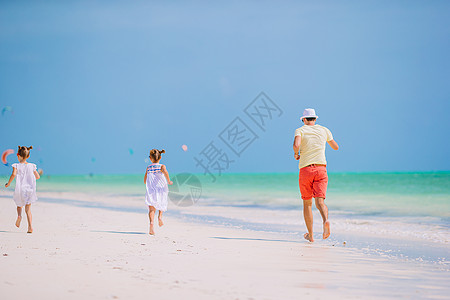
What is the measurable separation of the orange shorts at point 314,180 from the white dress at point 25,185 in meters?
3.73

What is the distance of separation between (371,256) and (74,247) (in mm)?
3272

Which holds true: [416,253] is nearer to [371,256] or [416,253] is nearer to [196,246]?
[371,256]

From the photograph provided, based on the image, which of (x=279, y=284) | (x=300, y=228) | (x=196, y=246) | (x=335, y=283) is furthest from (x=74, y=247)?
(x=300, y=228)

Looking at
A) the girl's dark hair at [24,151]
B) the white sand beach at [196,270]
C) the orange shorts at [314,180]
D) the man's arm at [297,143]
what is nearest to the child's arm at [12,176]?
the girl's dark hair at [24,151]

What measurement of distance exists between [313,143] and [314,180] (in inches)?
17.9

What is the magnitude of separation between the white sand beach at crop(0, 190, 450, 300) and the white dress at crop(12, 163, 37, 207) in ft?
1.58

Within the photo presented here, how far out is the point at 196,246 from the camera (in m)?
5.56

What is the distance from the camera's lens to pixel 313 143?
18.9 ft

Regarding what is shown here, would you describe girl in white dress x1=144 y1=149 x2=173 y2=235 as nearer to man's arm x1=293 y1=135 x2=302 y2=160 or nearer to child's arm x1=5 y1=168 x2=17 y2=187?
child's arm x1=5 y1=168 x2=17 y2=187

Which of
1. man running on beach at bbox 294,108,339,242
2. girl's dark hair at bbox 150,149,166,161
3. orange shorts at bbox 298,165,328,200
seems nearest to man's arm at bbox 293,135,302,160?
man running on beach at bbox 294,108,339,242

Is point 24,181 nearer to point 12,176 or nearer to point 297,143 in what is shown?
point 12,176

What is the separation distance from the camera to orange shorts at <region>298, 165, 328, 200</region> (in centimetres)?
573

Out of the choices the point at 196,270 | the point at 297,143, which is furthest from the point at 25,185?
the point at 297,143

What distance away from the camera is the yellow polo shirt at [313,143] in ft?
18.9
